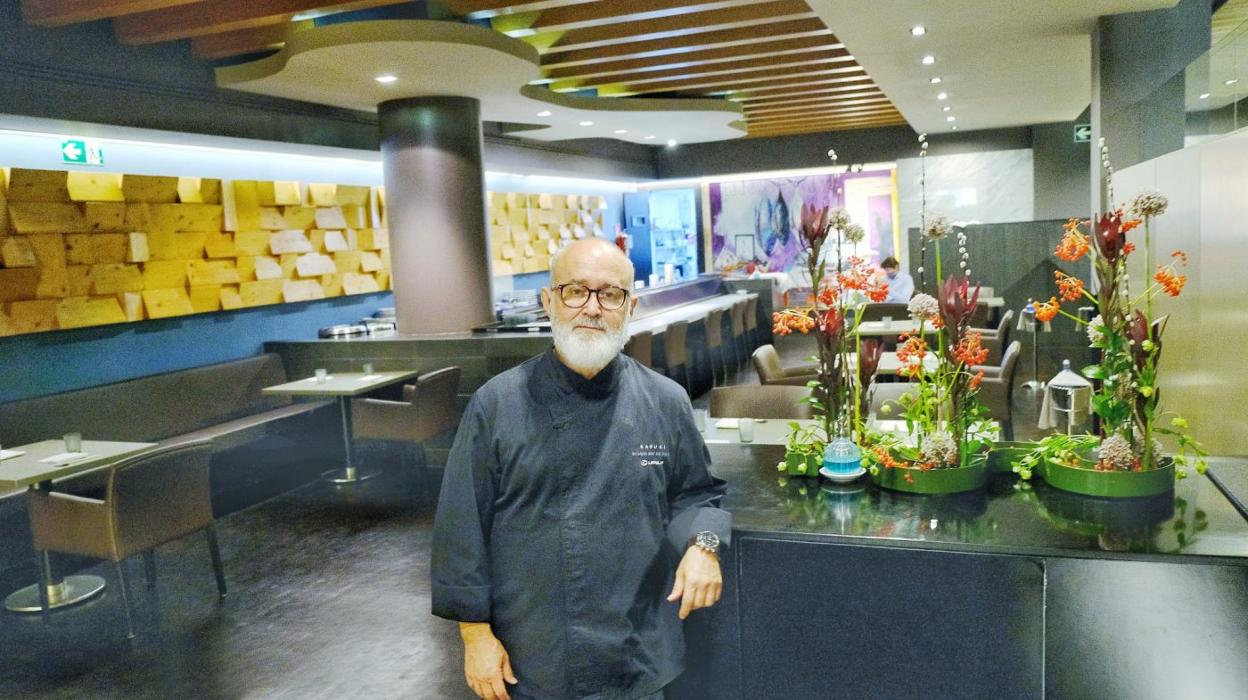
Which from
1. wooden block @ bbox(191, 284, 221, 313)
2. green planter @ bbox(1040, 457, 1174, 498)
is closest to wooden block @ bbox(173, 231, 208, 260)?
wooden block @ bbox(191, 284, 221, 313)

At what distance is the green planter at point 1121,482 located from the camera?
2.25 metres

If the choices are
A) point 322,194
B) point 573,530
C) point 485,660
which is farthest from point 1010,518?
point 322,194

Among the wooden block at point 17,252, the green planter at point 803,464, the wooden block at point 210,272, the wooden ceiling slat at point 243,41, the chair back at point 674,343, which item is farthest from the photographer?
the chair back at point 674,343

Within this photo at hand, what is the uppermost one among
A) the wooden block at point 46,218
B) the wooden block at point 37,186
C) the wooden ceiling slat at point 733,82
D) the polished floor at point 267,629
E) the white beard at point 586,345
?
the wooden ceiling slat at point 733,82

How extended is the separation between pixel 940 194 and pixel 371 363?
9561 mm

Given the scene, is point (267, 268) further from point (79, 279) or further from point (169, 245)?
point (79, 279)

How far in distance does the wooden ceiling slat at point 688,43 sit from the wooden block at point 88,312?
143 inches

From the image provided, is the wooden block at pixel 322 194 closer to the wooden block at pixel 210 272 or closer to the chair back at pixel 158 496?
the wooden block at pixel 210 272

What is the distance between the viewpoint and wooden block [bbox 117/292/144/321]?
6211 mm

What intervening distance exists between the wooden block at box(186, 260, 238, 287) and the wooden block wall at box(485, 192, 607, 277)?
3.20 meters

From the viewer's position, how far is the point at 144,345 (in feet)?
21.1

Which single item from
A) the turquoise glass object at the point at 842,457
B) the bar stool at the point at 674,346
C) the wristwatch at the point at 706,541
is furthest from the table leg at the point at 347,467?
the wristwatch at the point at 706,541

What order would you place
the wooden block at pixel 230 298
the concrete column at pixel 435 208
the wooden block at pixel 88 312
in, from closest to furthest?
the wooden block at pixel 88 312
the wooden block at pixel 230 298
the concrete column at pixel 435 208

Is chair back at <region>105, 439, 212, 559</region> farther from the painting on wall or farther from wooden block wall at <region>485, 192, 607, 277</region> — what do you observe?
the painting on wall
